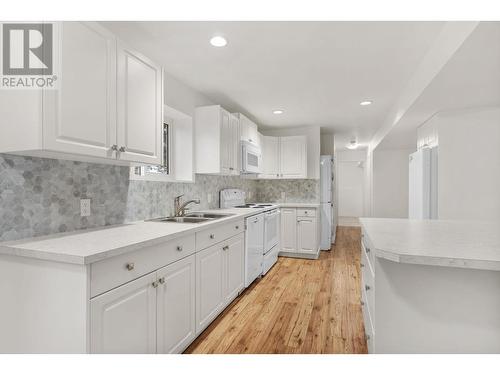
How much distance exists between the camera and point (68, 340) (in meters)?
1.21

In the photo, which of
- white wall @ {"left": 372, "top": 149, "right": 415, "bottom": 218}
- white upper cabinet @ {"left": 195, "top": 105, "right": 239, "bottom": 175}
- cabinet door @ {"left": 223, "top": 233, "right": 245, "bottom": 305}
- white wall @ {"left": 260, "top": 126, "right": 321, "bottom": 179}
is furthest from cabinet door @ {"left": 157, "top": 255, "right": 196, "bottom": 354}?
white wall @ {"left": 372, "top": 149, "right": 415, "bottom": 218}

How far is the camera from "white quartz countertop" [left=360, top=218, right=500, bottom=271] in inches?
43.1

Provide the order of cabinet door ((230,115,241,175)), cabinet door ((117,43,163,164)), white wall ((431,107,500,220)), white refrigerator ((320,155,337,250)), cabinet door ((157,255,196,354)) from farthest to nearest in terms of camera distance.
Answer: white refrigerator ((320,155,337,250)) → cabinet door ((230,115,241,175)) → white wall ((431,107,500,220)) → cabinet door ((117,43,163,164)) → cabinet door ((157,255,196,354))

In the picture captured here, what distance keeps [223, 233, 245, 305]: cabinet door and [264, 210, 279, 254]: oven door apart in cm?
78

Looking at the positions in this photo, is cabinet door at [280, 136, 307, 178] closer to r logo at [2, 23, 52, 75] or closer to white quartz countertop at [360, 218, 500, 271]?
white quartz countertop at [360, 218, 500, 271]

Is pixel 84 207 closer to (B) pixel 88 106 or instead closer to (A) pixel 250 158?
(B) pixel 88 106

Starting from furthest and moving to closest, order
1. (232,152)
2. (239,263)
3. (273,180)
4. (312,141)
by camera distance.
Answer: (273,180) → (312,141) → (232,152) → (239,263)

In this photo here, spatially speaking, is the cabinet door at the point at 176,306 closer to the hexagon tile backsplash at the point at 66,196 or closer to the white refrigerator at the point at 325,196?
Result: the hexagon tile backsplash at the point at 66,196

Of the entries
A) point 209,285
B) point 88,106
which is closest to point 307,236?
point 209,285

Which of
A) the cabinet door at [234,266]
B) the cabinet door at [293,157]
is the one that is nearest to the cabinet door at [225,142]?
the cabinet door at [234,266]
